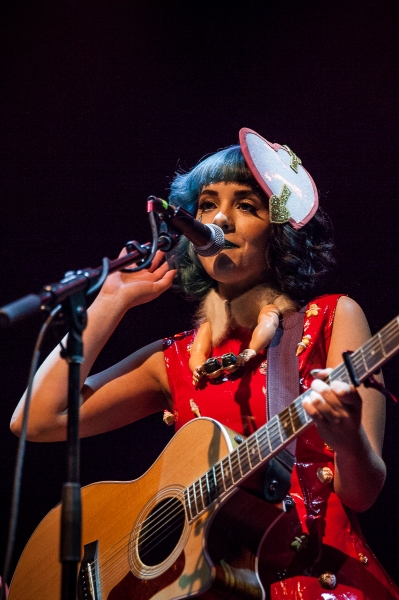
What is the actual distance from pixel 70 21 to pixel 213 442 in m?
2.64

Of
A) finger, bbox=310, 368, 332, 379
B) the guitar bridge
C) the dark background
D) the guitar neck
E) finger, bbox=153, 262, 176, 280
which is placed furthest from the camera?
the dark background

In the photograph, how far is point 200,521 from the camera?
1955 mm

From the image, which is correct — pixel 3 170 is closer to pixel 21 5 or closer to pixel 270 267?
pixel 21 5

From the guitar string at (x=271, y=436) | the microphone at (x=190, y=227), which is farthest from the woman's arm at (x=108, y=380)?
the guitar string at (x=271, y=436)

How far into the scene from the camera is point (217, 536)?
193cm

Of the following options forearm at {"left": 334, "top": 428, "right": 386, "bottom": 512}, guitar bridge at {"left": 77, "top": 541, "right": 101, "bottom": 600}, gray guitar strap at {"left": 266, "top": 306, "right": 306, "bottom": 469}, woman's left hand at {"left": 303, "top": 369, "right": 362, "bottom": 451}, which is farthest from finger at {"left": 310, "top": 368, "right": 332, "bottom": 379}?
guitar bridge at {"left": 77, "top": 541, "right": 101, "bottom": 600}

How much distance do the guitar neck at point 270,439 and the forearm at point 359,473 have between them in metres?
0.18

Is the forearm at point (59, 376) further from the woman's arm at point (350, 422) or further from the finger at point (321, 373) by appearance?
the finger at point (321, 373)

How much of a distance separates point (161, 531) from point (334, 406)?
747 mm

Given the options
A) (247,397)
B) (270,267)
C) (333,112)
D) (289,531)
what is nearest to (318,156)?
(333,112)

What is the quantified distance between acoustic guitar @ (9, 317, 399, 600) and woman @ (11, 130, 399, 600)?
0.14 m

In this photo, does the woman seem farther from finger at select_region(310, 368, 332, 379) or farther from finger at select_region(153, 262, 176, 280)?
finger at select_region(310, 368, 332, 379)

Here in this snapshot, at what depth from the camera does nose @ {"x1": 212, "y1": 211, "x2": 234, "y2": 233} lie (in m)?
2.60

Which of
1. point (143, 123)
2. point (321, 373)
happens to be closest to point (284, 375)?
point (321, 373)
